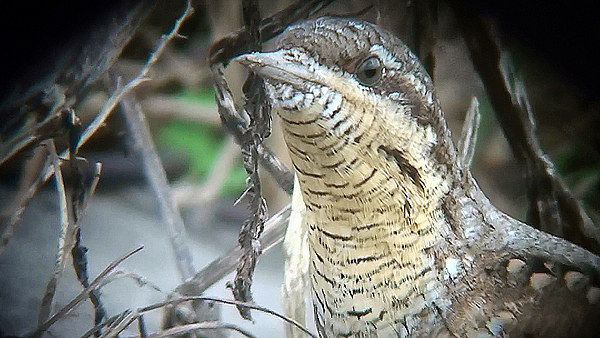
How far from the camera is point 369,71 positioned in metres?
0.63

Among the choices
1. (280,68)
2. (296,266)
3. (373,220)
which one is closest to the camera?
(280,68)

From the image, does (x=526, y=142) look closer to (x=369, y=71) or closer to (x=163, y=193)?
(x=369, y=71)

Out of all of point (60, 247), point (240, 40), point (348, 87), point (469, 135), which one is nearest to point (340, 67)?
point (348, 87)

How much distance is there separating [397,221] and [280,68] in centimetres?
22

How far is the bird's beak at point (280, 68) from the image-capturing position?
0.58 metres

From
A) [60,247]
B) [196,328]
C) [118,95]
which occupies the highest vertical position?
[118,95]

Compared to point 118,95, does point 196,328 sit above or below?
below

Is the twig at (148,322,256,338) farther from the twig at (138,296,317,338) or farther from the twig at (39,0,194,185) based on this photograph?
the twig at (39,0,194,185)

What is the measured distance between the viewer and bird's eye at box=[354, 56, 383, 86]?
62 cm

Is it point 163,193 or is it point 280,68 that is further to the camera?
point 163,193

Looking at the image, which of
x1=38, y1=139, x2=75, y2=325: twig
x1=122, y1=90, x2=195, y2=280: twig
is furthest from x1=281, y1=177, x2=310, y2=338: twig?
x1=38, y1=139, x2=75, y2=325: twig

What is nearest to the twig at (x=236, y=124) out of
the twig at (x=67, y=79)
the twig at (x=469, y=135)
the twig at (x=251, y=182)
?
the twig at (x=251, y=182)

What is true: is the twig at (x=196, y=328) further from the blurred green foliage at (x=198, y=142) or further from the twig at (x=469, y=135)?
the twig at (x=469, y=135)

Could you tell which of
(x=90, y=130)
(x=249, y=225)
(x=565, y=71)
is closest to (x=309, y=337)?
(x=249, y=225)
